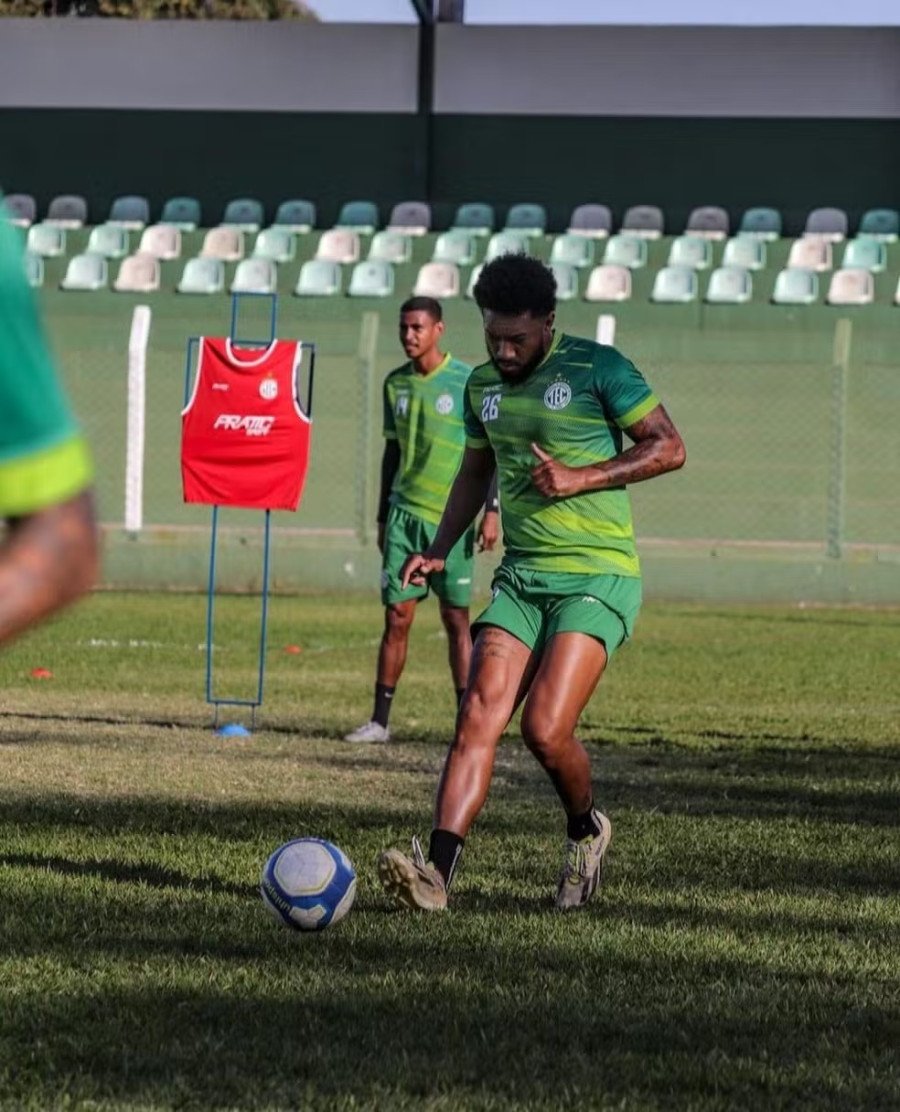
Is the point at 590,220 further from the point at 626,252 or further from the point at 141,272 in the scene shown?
the point at 141,272

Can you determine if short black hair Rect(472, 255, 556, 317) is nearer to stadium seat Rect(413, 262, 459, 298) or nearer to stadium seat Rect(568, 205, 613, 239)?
stadium seat Rect(413, 262, 459, 298)

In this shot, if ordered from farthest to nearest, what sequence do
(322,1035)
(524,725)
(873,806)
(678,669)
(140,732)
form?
(678,669), (140,732), (873,806), (524,725), (322,1035)

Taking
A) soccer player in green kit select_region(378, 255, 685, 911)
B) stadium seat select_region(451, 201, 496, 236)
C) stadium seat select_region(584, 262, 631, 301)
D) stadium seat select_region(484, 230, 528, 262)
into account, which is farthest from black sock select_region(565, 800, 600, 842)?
stadium seat select_region(451, 201, 496, 236)

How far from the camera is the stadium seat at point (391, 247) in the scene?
93.5 feet

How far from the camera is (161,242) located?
29.7 metres

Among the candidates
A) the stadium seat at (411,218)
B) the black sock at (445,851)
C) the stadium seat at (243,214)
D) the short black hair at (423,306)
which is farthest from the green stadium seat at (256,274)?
the black sock at (445,851)

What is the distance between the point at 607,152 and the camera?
32500 millimetres

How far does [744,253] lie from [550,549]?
2213 cm

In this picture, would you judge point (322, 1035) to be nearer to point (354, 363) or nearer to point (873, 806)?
point (873, 806)

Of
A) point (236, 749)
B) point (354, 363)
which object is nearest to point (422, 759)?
point (236, 749)

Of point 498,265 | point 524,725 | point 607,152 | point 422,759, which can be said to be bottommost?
point 422,759

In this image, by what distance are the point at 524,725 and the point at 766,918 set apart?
0.95m

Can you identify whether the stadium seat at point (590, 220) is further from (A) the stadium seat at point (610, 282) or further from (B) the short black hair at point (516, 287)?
(B) the short black hair at point (516, 287)

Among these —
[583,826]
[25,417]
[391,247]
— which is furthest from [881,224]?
[25,417]
